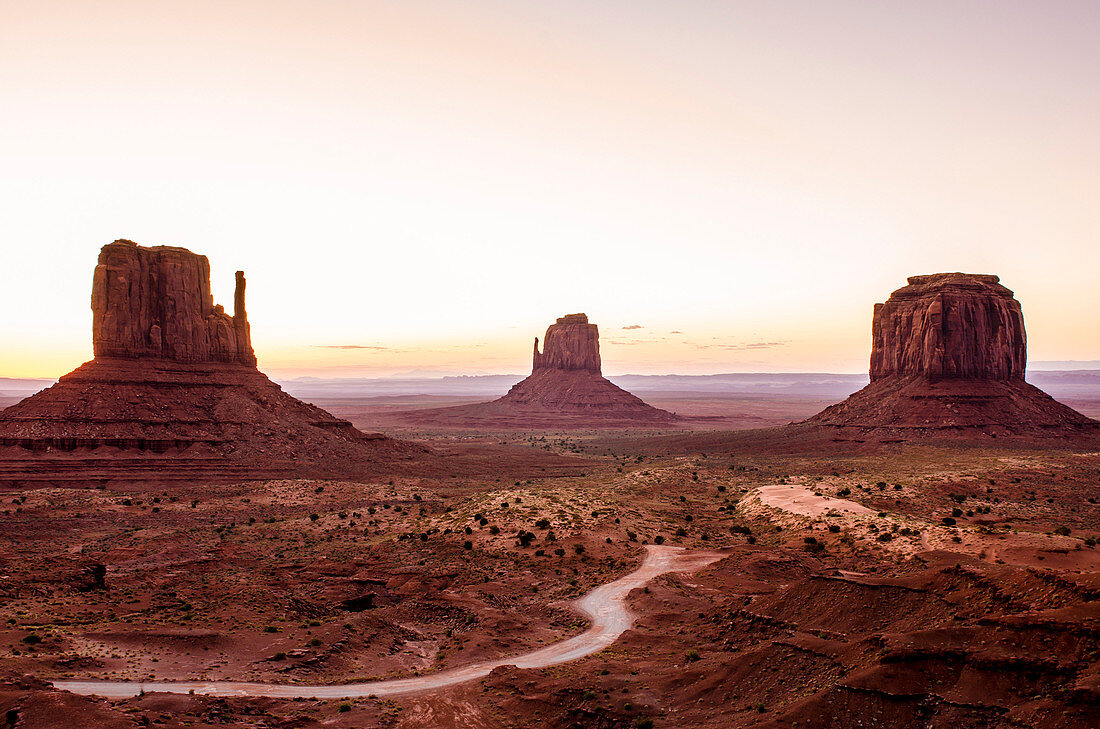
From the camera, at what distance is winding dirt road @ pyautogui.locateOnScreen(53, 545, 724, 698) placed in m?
24.5

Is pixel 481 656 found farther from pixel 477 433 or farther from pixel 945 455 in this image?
pixel 477 433

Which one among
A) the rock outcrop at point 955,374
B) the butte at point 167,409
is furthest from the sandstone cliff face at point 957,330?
the butte at point 167,409

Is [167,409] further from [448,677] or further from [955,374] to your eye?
[955,374]

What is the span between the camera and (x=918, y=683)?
19781 mm

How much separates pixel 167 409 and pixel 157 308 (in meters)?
16.2

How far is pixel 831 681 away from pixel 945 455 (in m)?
80.7

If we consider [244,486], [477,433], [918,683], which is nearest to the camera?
[918,683]

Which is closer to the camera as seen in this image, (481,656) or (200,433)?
(481,656)

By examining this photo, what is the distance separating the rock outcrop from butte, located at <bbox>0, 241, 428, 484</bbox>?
8106 centimetres

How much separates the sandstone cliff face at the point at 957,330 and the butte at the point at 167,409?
293 feet

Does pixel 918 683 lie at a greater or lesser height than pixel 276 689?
greater

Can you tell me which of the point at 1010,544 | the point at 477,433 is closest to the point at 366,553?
the point at 1010,544

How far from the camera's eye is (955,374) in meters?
114

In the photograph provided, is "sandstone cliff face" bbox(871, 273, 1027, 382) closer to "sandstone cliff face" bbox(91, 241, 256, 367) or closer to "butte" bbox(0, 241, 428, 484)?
"butte" bbox(0, 241, 428, 484)
